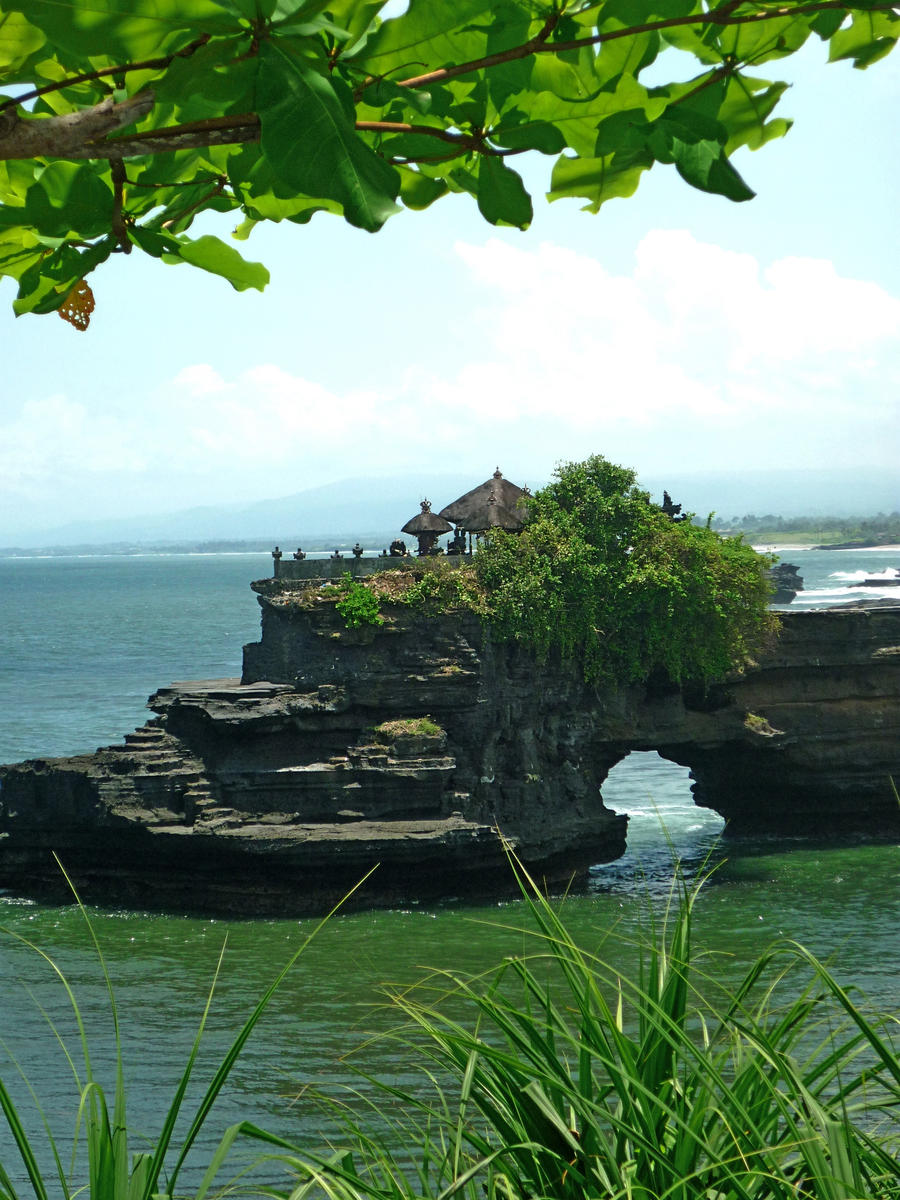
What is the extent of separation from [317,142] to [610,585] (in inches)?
993

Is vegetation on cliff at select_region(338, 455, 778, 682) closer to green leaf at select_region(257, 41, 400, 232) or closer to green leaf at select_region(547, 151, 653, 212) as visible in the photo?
green leaf at select_region(547, 151, 653, 212)

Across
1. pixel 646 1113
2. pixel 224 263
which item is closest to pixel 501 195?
pixel 224 263

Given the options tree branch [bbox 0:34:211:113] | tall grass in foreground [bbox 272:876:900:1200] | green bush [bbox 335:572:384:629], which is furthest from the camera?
green bush [bbox 335:572:384:629]

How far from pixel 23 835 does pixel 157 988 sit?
20.2 ft

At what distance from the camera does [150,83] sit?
6.74 ft

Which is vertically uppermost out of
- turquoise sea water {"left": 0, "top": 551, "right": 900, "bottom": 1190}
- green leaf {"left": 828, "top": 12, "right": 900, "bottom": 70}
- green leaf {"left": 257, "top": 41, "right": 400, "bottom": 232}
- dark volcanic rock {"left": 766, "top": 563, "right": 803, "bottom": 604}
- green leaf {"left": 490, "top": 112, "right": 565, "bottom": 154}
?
green leaf {"left": 828, "top": 12, "right": 900, "bottom": 70}

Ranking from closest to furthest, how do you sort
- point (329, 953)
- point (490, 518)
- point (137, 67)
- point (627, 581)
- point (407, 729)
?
1. point (137, 67)
2. point (329, 953)
3. point (407, 729)
4. point (490, 518)
5. point (627, 581)

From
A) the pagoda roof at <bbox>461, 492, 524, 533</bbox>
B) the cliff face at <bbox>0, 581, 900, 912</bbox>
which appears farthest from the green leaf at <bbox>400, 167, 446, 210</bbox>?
the pagoda roof at <bbox>461, 492, 524, 533</bbox>

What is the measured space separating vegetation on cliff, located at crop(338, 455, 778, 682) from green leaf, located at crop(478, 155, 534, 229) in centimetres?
2294

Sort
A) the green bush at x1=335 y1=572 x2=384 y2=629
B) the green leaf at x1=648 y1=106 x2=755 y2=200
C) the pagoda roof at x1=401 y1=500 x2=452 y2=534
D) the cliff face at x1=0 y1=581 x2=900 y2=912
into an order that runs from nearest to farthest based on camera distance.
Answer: the green leaf at x1=648 y1=106 x2=755 y2=200
the cliff face at x1=0 y1=581 x2=900 y2=912
the green bush at x1=335 y1=572 x2=384 y2=629
the pagoda roof at x1=401 y1=500 x2=452 y2=534

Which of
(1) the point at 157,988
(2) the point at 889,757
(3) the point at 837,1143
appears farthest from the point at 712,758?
(3) the point at 837,1143

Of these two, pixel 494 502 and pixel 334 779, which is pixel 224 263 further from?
pixel 494 502

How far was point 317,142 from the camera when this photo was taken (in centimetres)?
188

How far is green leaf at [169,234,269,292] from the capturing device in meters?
2.86
